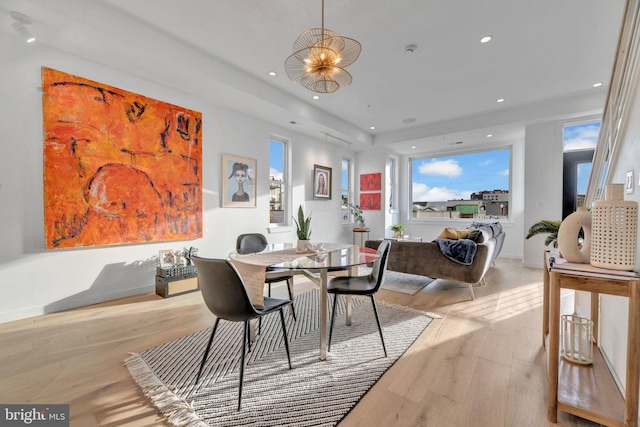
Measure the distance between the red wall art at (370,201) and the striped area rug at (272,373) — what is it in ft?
14.9

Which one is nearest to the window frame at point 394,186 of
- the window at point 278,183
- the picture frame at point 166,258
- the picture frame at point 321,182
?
the picture frame at point 321,182

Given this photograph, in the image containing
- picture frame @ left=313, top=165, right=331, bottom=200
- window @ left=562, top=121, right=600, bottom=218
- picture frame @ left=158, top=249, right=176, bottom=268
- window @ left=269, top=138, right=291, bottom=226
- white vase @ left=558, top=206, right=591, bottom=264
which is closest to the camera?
white vase @ left=558, top=206, right=591, bottom=264

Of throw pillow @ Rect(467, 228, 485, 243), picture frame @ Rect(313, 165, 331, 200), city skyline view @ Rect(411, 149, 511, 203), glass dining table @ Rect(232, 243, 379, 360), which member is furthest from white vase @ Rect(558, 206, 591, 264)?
city skyline view @ Rect(411, 149, 511, 203)

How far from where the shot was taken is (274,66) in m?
3.48

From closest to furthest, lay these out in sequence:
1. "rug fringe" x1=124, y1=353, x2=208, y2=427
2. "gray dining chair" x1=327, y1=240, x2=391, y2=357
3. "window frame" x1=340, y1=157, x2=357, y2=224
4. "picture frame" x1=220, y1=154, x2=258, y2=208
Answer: "rug fringe" x1=124, y1=353, x2=208, y2=427, "gray dining chair" x1=327, y1=240, x2=391, y2=357, "picture frame" x1=220, y1=154, x2=258, y2=208, "window frame" x1=340, y1=157, x2=357, y2=224

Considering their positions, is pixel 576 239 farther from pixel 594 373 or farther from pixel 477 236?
pixel 477 236

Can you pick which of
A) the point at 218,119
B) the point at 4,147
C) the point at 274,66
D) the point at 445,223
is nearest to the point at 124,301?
the point at 4,147

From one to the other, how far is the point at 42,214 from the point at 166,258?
1239 millimetres

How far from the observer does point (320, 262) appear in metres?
1.98

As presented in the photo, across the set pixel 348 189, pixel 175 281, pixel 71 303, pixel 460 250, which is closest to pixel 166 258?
pixel 175 281

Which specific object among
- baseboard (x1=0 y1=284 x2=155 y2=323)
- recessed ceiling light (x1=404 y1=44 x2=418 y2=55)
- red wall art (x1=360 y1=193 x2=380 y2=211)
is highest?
recessed ceiling light (x1=404 y1=44 x2=418 y2=55)

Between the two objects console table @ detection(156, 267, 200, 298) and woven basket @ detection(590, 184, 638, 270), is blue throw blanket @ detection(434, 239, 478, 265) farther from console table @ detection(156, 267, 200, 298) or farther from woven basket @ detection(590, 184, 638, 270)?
console table @ detection(156, 267, 200, 298)

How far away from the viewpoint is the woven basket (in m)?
1.27

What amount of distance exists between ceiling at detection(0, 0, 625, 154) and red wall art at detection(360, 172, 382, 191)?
88.6 inches
